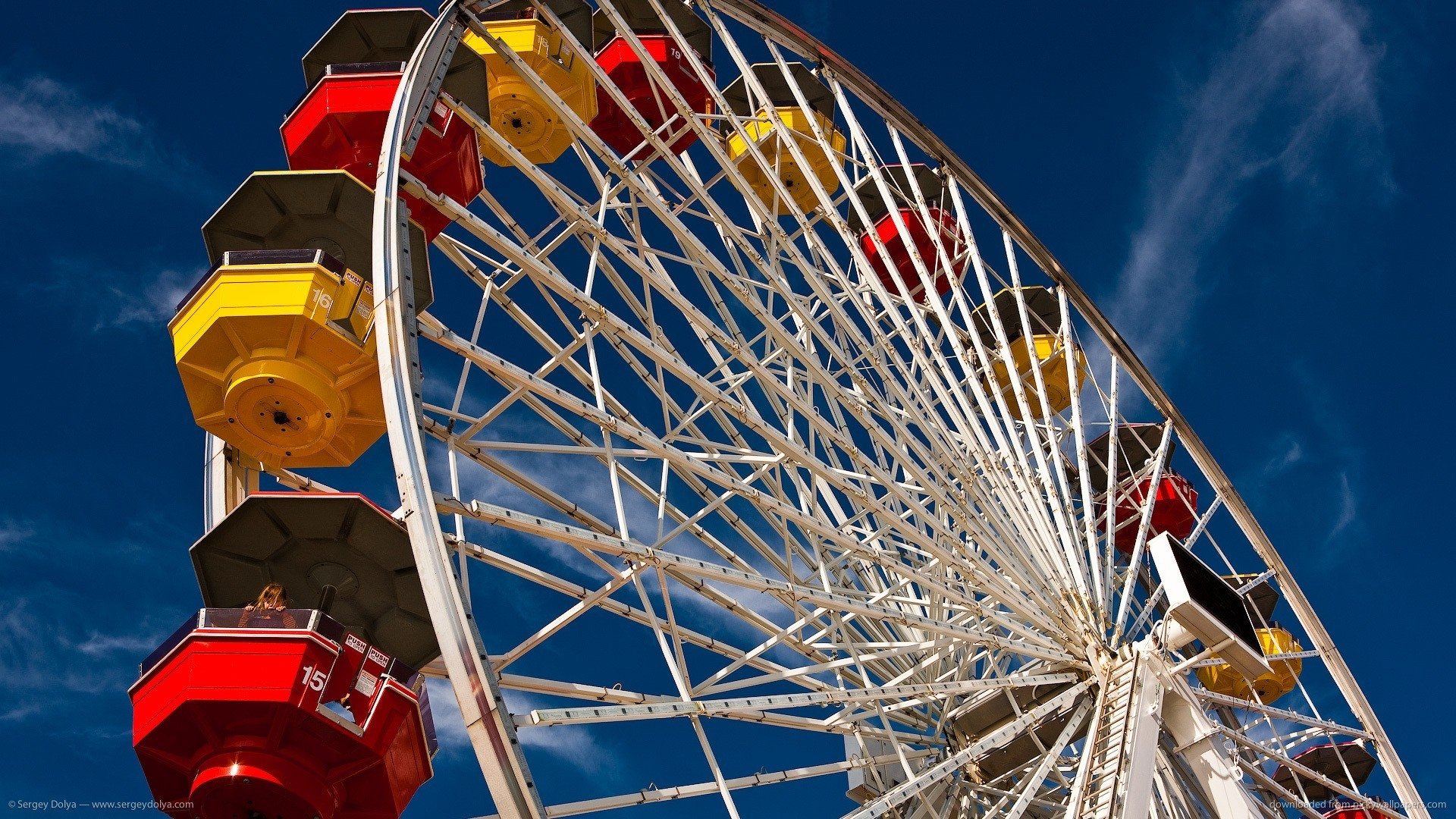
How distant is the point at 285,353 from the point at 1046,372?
1156cm

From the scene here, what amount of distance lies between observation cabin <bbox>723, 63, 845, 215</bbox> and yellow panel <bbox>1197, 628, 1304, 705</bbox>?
912 centimetres

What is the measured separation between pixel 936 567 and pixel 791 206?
3.66 meters

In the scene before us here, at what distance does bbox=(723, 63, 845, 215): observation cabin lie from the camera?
1509 cm

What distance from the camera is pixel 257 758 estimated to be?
7.46 m

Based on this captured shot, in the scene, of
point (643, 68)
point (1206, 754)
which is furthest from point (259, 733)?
point (643, 68)

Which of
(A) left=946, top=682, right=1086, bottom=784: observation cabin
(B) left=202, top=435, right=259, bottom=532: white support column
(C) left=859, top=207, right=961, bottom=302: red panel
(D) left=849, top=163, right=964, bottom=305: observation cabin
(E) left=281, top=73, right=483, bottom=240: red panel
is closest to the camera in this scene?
(B) left=202, top=435, right=259, bottom=532: white support column

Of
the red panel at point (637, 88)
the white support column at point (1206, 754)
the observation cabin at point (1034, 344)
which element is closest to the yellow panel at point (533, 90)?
the red panel at point (637, 88)

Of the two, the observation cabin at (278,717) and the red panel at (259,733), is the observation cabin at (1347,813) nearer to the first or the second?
the observation cabin at (278,717)

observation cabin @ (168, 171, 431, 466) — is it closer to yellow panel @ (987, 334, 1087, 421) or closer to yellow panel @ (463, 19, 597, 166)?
yellow panel @ (463, 19, 597, 166)

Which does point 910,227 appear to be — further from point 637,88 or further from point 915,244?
point 637,88

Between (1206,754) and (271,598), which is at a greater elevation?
(271,598)

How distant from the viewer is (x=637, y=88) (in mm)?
14469

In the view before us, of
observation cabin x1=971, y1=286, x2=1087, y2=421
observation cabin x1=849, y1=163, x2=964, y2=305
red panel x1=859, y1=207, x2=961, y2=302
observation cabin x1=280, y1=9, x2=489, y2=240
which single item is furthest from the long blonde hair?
observation cabin x1=971, y1=286, x2=1087, y2=421

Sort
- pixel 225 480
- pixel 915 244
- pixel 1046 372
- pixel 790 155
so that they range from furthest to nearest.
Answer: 1. pixel 1046 372
2. pixel 915 244
3. pixel 790 155
4. pixel 225 480
